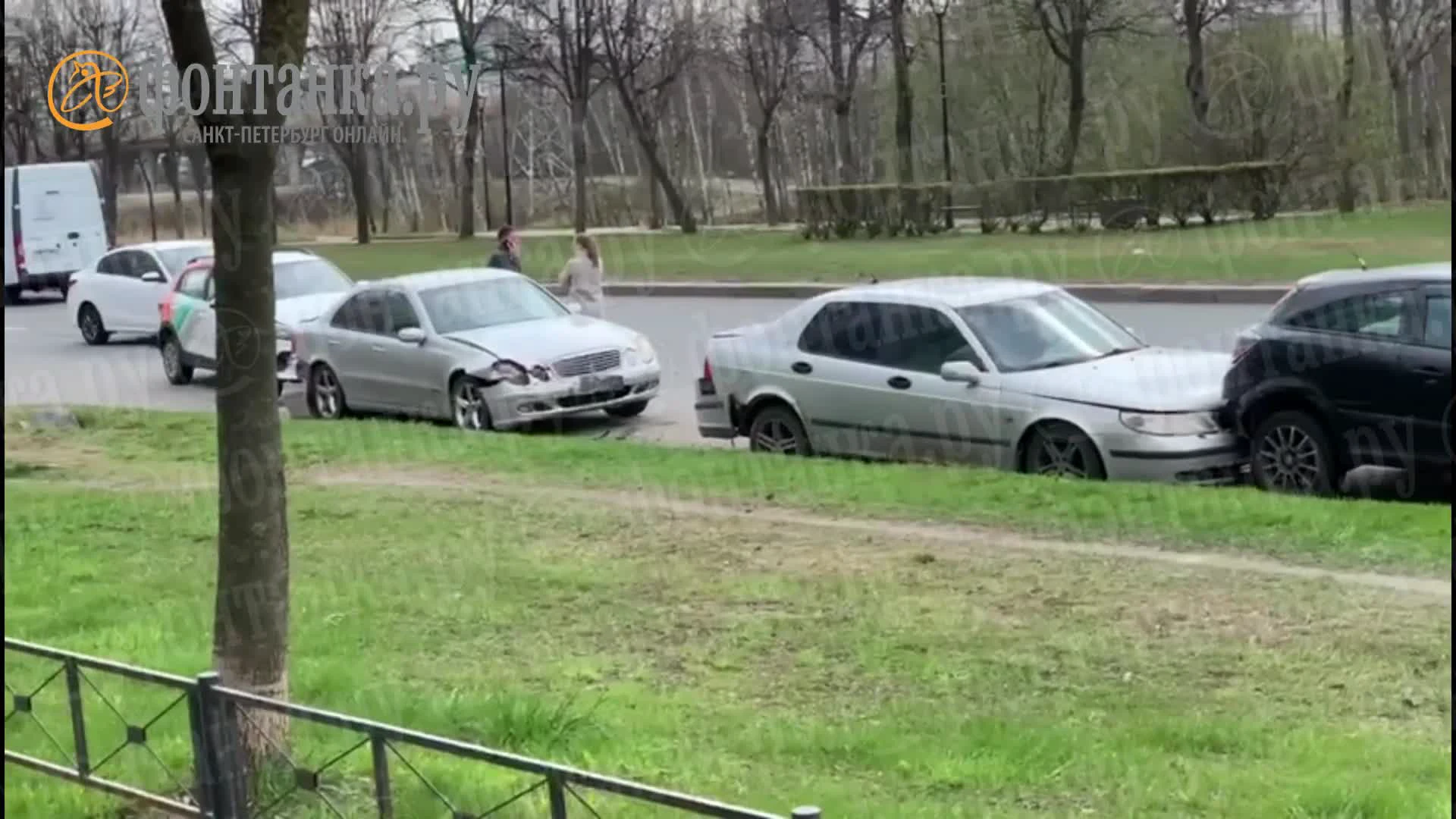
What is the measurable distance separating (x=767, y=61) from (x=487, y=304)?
135 ft

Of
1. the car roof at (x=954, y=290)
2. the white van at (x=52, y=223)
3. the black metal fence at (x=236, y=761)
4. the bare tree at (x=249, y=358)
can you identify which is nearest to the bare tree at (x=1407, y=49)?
the white van at (x=52, y=223)

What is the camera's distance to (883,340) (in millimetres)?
12320

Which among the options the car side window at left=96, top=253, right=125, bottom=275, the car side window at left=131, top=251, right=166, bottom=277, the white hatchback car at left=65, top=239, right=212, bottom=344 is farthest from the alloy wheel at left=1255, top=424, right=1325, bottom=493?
the car side window at left=96, top=253, right=125, bottom=275

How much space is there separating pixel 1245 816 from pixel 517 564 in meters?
4.79

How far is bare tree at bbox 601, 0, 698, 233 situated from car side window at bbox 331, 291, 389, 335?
35.4 m

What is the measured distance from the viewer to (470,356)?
1538 centimetres

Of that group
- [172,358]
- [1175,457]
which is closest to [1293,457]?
[1175,457]

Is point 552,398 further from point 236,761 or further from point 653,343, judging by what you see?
point 236,761

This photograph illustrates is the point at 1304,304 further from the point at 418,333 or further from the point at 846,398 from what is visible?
the point at 418,333

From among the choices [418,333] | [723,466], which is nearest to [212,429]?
[418,333]

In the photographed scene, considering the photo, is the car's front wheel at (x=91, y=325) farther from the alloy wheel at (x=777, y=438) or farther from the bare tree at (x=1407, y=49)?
the bare tree at (x=1407, y=49)

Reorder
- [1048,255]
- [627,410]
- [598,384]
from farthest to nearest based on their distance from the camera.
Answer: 1. [1048,255]
2. [627,410]
3. [598,384]

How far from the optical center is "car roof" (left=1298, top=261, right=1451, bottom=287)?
10.3 m

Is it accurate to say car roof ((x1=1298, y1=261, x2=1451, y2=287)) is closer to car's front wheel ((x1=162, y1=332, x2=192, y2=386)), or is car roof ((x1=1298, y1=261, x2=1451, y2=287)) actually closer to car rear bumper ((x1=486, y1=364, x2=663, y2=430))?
car rear bumper ((x1=486, y1=364, x2=663, y2=430))
